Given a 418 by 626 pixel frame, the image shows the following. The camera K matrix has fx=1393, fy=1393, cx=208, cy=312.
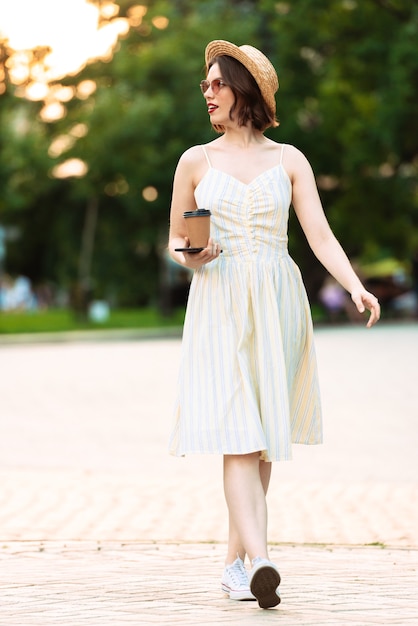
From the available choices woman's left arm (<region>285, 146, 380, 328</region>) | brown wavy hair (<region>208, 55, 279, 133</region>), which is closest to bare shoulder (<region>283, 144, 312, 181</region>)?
woman's left arm (<region>285, 146, 380, 328</region>)

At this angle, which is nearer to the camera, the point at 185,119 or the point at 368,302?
the point at 368,302

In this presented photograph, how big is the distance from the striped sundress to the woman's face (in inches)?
6.1

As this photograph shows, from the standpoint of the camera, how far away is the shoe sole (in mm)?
4527

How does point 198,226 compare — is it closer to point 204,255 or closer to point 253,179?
point 204,255

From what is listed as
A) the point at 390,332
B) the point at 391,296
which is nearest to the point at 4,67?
the point at 390,332

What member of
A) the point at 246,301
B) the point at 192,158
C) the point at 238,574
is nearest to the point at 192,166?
the point at 192,158

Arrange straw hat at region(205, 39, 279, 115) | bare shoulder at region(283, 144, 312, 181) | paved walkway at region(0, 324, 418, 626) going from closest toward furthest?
paved walkway at region(0, 324, 418, 626) → straw hat at region(205, 39, 279, 115) → bare shoulder at region(283, 144, 312, 181)

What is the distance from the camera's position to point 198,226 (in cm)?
468

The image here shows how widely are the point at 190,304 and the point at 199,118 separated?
33474 millimetres

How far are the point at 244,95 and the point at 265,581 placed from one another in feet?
5.60

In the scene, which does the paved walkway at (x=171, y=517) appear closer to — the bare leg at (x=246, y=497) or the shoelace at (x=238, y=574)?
the shoelace at (x=238, y=574)

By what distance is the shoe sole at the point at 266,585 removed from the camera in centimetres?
453

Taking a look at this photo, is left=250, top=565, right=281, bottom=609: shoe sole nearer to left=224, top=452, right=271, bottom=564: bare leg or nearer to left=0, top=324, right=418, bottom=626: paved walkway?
left=0, top=324, right=418, bottom=626: paved walkway

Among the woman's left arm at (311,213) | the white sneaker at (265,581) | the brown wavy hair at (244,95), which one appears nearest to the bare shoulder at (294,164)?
the woman's left arm at (311,213)
